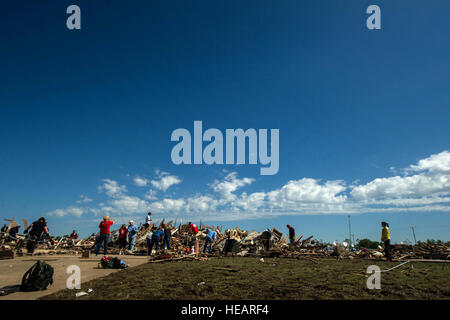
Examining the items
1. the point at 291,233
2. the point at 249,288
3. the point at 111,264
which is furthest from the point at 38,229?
the point at 291,233

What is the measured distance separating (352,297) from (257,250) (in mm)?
14753

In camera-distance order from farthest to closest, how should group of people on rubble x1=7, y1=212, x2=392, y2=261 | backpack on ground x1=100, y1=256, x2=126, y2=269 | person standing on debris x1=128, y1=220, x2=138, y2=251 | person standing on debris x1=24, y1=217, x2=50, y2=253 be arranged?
1. person standing on debris x1=128, y1=220, x2=138, y2=251
2. person standing on debris x1=24, y1=217, x2=50, y2=253
3. group of people on rubble x1=7, y1=212, x2=392, y2=261
4. backpack on ground x1=100, y1=256, x2=126, y2=269

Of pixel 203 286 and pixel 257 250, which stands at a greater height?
pixel 203 286

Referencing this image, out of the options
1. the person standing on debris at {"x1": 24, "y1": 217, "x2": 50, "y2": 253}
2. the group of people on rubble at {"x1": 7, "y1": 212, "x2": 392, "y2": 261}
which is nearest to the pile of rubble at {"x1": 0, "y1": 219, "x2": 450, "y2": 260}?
the group of people on rubble at {"x1": 7, "y1": 212, "x2": 392, "y2": 261}

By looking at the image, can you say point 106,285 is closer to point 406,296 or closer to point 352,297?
point 352,297

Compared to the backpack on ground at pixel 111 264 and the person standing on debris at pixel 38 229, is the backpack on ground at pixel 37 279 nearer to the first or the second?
the backpack on ground at pixel 111 264

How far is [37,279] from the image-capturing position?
5785 millimetres

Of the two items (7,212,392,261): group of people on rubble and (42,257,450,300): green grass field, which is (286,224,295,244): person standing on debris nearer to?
(7,212,392,261): group of people on rubble

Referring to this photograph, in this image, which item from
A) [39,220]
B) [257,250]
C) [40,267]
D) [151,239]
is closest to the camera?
[40,267]

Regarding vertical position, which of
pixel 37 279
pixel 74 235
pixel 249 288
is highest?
pixel 37 279

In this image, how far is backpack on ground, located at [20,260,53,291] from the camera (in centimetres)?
575

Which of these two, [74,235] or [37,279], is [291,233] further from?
[74,235]
